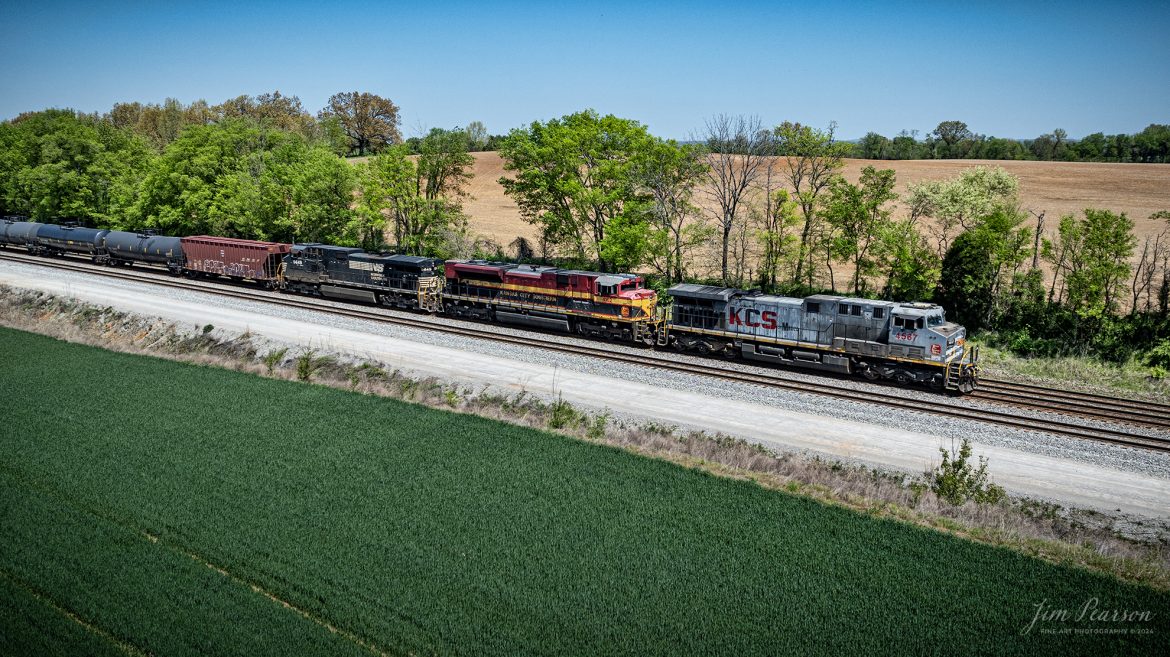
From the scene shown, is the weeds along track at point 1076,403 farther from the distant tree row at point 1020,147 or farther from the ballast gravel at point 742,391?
the distant tree row at point 1020,147

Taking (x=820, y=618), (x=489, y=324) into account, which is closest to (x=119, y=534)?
(x=820, y=618)

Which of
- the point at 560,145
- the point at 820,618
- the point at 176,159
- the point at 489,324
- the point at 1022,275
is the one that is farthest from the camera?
the point at 176,159

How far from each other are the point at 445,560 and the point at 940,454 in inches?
595

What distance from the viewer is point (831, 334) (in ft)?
Answer: 91.0

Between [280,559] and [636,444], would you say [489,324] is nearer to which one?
[636,444]

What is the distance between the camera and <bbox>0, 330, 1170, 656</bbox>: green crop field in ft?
42.3

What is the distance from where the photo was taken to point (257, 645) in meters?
12.5

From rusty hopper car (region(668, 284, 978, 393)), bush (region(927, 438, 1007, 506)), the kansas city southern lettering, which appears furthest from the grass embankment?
bush (region(927, 438, 1007, 506))

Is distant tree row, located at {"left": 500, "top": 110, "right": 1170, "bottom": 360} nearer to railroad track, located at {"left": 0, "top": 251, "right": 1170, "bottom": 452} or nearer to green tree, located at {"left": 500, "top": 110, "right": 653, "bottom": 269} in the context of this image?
green tree, located at {"left": 500, "top": 110, "right": 653, "bottom": 269}

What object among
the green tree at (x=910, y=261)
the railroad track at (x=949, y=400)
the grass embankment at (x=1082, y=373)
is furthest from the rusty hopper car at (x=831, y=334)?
the green tree at (x=910, y=261)

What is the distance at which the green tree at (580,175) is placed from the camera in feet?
134

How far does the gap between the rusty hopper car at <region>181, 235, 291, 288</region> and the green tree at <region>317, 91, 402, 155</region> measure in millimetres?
43751

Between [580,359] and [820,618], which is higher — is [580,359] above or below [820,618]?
above

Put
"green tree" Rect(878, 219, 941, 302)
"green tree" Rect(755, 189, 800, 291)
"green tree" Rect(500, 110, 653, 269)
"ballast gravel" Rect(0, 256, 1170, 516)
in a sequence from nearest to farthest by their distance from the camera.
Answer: "ballast gravel" Rect(0, 256, 1170, 516)
"green tree" Rect(878, 219, 941, 302)
"green tree" Rect(755, 189, 800, 291)
"green tree" Rect(500, 110, 653, 269)
